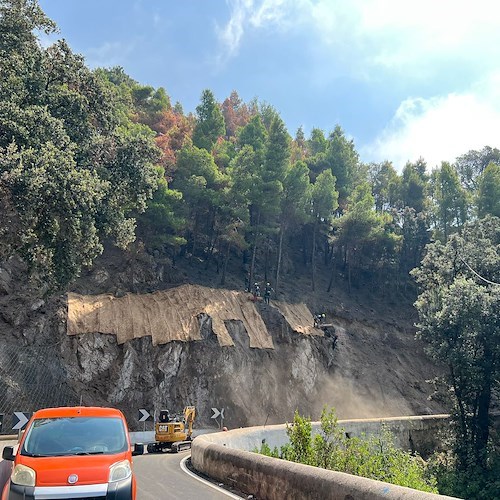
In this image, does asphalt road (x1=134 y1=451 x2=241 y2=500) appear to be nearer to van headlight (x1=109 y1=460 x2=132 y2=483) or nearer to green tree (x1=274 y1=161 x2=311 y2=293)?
van headlight (x1=109 y1=460 x2=132 y2=483)

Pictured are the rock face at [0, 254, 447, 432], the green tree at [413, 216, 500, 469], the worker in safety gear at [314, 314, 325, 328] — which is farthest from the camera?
the worker in safety gear at [314, 314, 325, 328]

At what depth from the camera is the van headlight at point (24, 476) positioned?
5914mm

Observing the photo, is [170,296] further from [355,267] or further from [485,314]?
[355,267]

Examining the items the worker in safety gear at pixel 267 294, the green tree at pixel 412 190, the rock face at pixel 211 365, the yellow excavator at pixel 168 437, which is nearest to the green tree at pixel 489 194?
the green tree at pixel 412 190

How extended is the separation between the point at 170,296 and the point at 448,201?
33.2m

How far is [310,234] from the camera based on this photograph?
5794cm

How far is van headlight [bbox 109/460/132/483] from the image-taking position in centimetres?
615

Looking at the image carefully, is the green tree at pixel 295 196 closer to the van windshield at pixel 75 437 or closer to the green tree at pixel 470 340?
the green tree at pixel 470 340

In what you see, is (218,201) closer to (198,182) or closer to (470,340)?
(198,182)

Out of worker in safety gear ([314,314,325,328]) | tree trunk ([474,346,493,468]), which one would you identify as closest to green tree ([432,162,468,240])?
worker in safety gear ([314,314,325,328])

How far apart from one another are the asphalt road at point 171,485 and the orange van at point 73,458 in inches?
103

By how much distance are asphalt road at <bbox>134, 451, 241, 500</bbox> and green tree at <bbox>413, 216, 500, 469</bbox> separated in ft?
65.6

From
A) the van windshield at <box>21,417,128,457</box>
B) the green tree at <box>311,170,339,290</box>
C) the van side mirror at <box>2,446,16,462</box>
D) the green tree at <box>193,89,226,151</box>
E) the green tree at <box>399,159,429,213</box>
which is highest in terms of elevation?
the green tree at <box>193,89,226,151</box>

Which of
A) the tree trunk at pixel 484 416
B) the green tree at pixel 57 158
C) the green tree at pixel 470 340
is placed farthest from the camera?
the tree trunk at pixel 484 416
